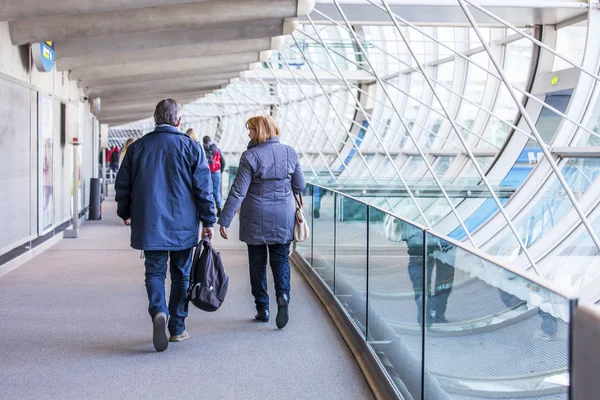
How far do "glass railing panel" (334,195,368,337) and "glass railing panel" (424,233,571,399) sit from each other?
1.67m

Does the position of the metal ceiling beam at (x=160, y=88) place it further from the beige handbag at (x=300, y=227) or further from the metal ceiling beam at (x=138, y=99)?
the beige handbag at (x=300, y=227)

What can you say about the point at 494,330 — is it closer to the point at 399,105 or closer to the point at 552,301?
the point at 552,301

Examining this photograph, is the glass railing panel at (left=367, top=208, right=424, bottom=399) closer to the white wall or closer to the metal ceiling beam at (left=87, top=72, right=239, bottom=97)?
the white wall

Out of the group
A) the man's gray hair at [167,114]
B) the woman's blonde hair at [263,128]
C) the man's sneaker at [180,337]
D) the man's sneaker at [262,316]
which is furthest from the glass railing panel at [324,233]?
the man's gray hair at [167,114]

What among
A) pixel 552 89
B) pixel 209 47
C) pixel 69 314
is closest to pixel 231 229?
pixel 209 47

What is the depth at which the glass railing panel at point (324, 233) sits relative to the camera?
266 inches

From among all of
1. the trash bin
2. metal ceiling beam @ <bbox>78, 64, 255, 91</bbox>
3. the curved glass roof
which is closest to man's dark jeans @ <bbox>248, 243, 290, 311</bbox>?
the curved glass roof

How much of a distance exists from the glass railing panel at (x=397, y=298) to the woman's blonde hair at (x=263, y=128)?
0.98 m

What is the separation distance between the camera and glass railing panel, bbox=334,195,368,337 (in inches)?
202

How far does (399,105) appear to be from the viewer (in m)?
20.1

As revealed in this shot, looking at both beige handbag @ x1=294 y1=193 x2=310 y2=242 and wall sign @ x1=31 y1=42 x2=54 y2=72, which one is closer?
beige handbag @ x1=294 y1=193 x2=310 y2=242

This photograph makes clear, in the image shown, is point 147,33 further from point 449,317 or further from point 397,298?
point 449,317

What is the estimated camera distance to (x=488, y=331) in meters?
2.63

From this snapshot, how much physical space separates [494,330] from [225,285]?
2.65m
